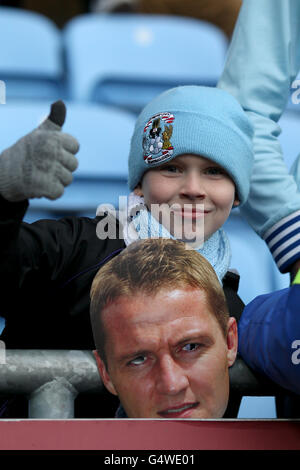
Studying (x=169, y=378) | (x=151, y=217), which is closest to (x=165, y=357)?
(x=169, y=378)

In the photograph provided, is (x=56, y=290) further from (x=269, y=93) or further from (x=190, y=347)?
(x=269, y=93)

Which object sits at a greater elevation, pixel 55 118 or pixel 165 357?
pixel 55 118

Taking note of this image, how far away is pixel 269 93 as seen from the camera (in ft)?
2.24

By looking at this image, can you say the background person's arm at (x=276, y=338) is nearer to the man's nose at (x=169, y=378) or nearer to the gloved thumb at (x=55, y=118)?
the man's nose at (x=169, y=378)

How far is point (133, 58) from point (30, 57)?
22 centimetres

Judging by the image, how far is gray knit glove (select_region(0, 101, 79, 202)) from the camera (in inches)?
20.5

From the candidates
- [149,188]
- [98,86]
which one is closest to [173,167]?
[149,188]

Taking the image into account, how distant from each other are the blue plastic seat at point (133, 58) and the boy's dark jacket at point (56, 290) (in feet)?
2.89

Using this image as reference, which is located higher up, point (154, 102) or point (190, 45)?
point (190, 45)

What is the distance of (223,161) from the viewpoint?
0.61 m

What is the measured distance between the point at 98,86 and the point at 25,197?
3.28 ft

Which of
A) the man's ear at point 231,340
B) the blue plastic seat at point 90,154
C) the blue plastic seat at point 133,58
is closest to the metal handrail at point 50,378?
the man's ear at point 231,340

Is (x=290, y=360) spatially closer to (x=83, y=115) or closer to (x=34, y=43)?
(x=83, y=115)

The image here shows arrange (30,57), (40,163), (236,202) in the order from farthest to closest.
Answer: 1. (30,57)
2. (236,202)
3. (40,163)
